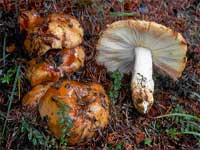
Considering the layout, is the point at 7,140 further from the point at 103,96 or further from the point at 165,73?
the point at 165,73

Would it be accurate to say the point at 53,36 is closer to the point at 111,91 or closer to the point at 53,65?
the point at 53,65

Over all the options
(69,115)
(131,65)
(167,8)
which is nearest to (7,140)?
(69,115)

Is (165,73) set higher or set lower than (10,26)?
lower

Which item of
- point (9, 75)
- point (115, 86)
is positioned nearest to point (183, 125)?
point (115, 86)

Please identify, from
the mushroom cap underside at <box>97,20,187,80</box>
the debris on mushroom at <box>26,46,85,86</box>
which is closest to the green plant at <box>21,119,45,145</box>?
the debris on mushroom at <box>26,46,85,86</box>

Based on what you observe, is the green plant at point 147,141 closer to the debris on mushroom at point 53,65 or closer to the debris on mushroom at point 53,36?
the debris on mushroom at point 53,65

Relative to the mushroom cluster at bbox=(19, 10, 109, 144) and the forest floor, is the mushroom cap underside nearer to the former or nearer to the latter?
the forest floor

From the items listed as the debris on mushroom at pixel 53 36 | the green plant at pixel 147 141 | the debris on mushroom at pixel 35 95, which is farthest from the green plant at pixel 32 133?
the green plant at pixel 147 141

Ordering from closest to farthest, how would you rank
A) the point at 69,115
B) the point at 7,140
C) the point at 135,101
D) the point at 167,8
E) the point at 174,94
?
the point at 69,115 → the point at 7,140 → the point at 135,101 → the point at 174,94 → the point at 167,8
